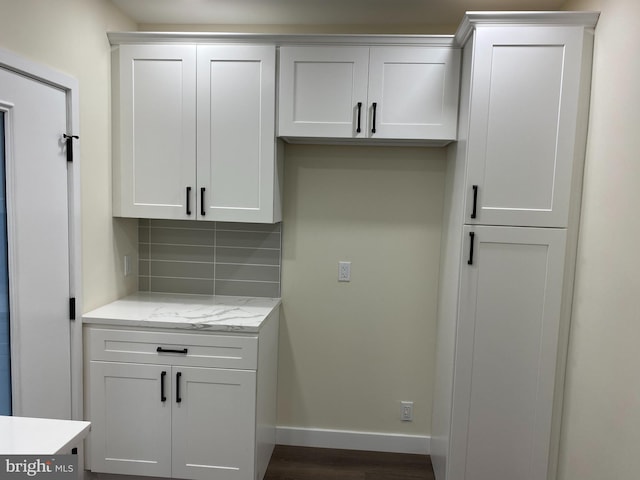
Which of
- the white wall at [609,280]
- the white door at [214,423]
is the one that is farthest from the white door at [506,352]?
the white door at [214,423]

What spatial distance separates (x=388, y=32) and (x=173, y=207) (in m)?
1.61

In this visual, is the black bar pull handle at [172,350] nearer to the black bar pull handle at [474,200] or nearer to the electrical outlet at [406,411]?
the electrical outlet at [406,411]

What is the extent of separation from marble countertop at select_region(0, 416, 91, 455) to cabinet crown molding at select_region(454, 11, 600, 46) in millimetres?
2155

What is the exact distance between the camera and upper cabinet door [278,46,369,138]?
231 cm

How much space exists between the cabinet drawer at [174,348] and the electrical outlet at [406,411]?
3.65 ft

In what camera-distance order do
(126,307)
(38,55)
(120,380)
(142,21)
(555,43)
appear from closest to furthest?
1. (38,55)
2. (555,43)
3. (120,380)
4. (126,307)
5. (142,21)

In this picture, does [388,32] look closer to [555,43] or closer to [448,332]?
[555,43]

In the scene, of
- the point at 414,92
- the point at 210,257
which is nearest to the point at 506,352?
the point at 414,92

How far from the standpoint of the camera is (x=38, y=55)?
1.83 m

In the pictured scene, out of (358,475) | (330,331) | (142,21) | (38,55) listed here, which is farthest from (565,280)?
(142,21)

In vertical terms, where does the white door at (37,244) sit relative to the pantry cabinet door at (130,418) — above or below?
above

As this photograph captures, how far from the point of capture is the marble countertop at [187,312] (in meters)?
2.19

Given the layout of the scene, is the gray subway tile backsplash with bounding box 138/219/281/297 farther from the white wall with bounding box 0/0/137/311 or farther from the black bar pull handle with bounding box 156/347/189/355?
the black bar pull handle with bounding box 156/347/189/355
